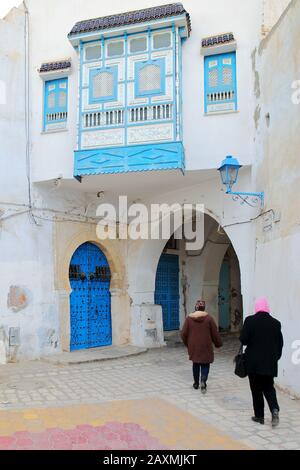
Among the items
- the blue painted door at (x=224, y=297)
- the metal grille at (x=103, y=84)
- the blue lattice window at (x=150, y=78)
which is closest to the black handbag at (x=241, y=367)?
the blue lattice window at (x=150, y=78)

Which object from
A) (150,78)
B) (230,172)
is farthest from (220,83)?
(230,172)

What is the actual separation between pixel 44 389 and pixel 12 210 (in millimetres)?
4058

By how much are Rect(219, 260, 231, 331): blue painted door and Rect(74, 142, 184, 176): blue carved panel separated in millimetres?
7583

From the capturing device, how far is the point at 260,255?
8.41m

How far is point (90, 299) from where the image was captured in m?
11.3

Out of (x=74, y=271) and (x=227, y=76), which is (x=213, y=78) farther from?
(x=74, y=271)

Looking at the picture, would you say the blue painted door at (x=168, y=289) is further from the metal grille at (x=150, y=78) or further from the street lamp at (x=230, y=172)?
the street lamp at (x=230, y=172)

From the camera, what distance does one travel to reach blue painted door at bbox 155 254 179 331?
13.9m

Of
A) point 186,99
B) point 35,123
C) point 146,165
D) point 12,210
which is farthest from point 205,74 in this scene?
point 12,210

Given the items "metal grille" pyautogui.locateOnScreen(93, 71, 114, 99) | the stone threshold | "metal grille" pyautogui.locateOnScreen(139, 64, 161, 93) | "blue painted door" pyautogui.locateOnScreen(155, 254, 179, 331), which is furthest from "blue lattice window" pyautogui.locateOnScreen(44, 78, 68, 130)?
"blue painted door" pyautogui.locateOnScreen(155, 254, 179, 331)

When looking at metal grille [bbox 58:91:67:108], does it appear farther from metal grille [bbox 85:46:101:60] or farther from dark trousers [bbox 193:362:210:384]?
dark trousers [bbox 193:362:210:384]

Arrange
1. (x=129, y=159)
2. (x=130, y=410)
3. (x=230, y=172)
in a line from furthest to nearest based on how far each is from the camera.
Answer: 1. (x=129, y=159)
2. (x=230, y=172)
3. (x=130, y=410)

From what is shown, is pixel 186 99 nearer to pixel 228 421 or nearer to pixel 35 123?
pixel 35 123

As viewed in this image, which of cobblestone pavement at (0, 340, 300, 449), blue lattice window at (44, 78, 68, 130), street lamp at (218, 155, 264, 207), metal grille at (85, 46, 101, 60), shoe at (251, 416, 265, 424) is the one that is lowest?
cobblestone pavement at (0, 340, 300, 449)
